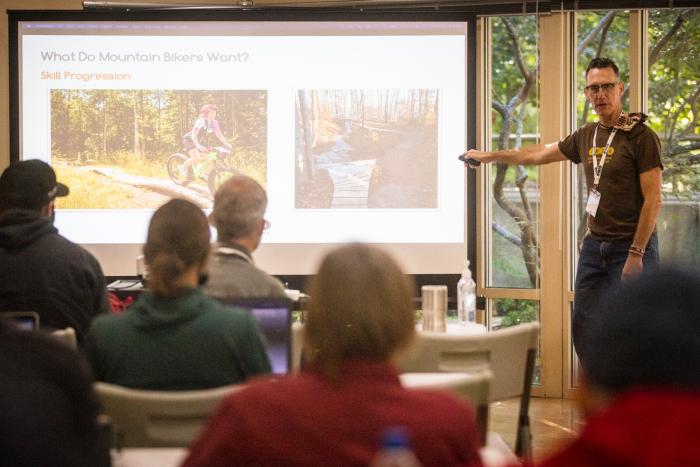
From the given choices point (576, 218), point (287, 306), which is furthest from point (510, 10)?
point (287, 306)

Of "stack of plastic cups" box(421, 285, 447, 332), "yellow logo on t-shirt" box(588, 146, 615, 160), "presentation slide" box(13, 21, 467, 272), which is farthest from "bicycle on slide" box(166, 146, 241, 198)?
"stack of plastic cups" box(421, 285, 447, 332)

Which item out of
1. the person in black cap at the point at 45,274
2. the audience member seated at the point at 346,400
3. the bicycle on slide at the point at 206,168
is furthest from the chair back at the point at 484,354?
the bicycle on slide at the point at 206,168

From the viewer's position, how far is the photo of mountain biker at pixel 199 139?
5973mm

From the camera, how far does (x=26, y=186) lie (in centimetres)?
366

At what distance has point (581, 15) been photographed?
6203 mm

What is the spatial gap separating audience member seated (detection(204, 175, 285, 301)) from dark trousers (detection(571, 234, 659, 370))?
2.18m

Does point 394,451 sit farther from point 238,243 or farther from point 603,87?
point 603,87

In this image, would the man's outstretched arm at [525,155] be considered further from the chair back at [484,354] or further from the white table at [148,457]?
the white table at [148,457]

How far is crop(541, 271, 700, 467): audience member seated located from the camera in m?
1.07

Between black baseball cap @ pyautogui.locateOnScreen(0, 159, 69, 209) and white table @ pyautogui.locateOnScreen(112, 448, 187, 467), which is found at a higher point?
black baseball cap @ pyautogui.locateOnScreen(0, 159, 69, 209)

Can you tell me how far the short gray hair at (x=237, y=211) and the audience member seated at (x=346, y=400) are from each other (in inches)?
66.2

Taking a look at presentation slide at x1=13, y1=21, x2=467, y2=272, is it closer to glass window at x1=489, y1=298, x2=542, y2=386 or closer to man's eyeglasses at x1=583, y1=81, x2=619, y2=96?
glass window at x1=489, y1=298, x2=542, y2=386

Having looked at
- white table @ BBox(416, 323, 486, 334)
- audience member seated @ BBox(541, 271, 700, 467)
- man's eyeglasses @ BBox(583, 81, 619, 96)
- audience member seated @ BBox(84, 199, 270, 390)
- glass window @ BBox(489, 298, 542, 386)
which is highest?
man's eyeglasses @ BBox(583, 81, 619, 96)

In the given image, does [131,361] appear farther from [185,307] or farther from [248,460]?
[248,460]
